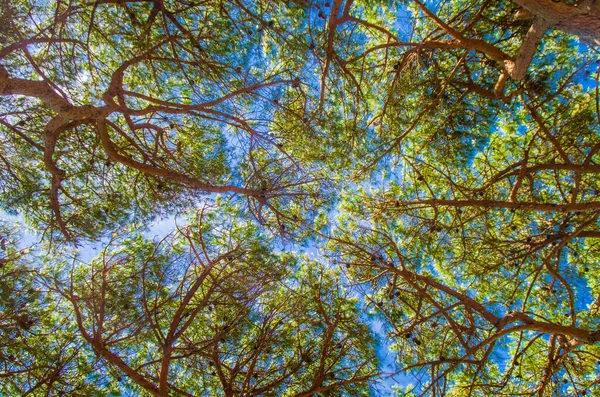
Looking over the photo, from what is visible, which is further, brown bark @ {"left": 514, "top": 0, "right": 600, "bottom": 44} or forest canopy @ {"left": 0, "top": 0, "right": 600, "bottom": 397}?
forest canopy @ {"left": 0, "top": 0, "right": 600, "bottom": 397}

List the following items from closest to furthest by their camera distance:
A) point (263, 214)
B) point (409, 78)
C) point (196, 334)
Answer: point (409, 78) < point (196, 334) < point (263, 214)

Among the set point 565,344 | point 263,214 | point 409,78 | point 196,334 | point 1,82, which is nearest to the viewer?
point 1,82

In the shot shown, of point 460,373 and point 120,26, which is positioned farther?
point 460,373

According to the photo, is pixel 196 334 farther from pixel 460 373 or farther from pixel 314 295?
pixel 460 373

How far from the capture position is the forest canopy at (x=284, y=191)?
3.92 m

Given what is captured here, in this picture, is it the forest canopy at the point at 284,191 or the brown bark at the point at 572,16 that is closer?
the brown bark at the point at 572,16

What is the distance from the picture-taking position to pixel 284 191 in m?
4.56

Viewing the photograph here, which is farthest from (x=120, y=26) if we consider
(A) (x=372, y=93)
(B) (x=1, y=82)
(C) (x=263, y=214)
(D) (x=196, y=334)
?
(D) (x=196, y=334)

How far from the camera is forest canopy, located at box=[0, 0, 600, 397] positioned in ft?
12.9

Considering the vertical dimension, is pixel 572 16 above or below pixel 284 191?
below

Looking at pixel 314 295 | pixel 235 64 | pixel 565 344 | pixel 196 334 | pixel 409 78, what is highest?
pixel 235 64

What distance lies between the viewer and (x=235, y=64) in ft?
14.1

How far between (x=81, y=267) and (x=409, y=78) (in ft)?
14.8

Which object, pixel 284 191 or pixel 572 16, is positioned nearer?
pixel 572 16
